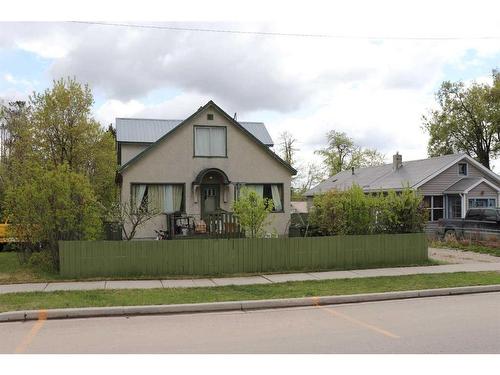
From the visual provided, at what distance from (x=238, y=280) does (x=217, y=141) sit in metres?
10.3

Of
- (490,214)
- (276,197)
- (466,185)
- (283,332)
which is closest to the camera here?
(283,332)

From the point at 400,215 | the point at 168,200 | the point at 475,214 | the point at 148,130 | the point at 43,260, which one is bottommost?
the point at 43,260

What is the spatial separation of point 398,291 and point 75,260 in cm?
789

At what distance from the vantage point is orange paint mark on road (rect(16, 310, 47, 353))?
6.81 meters

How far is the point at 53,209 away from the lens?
1334cm

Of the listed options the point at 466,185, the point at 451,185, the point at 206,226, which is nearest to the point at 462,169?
the point at 451,185

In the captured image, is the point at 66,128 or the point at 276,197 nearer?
the point at 276,197

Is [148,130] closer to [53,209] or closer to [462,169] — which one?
[53,209]

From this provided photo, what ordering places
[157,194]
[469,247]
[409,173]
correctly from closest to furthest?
[469,247] < [157,194] < [409,173]

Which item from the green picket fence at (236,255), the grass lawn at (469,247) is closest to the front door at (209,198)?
the green picket fence at (236,255)

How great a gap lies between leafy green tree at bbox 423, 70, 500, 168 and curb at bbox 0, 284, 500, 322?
140 feet

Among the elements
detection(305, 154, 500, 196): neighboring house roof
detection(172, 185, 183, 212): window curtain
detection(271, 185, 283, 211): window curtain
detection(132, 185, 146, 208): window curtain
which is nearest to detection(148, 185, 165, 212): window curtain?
detection(132, 185, 146, 208): window curtain

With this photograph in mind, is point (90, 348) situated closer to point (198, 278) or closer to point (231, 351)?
point (231, 351)

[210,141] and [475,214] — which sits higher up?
[210,141]
